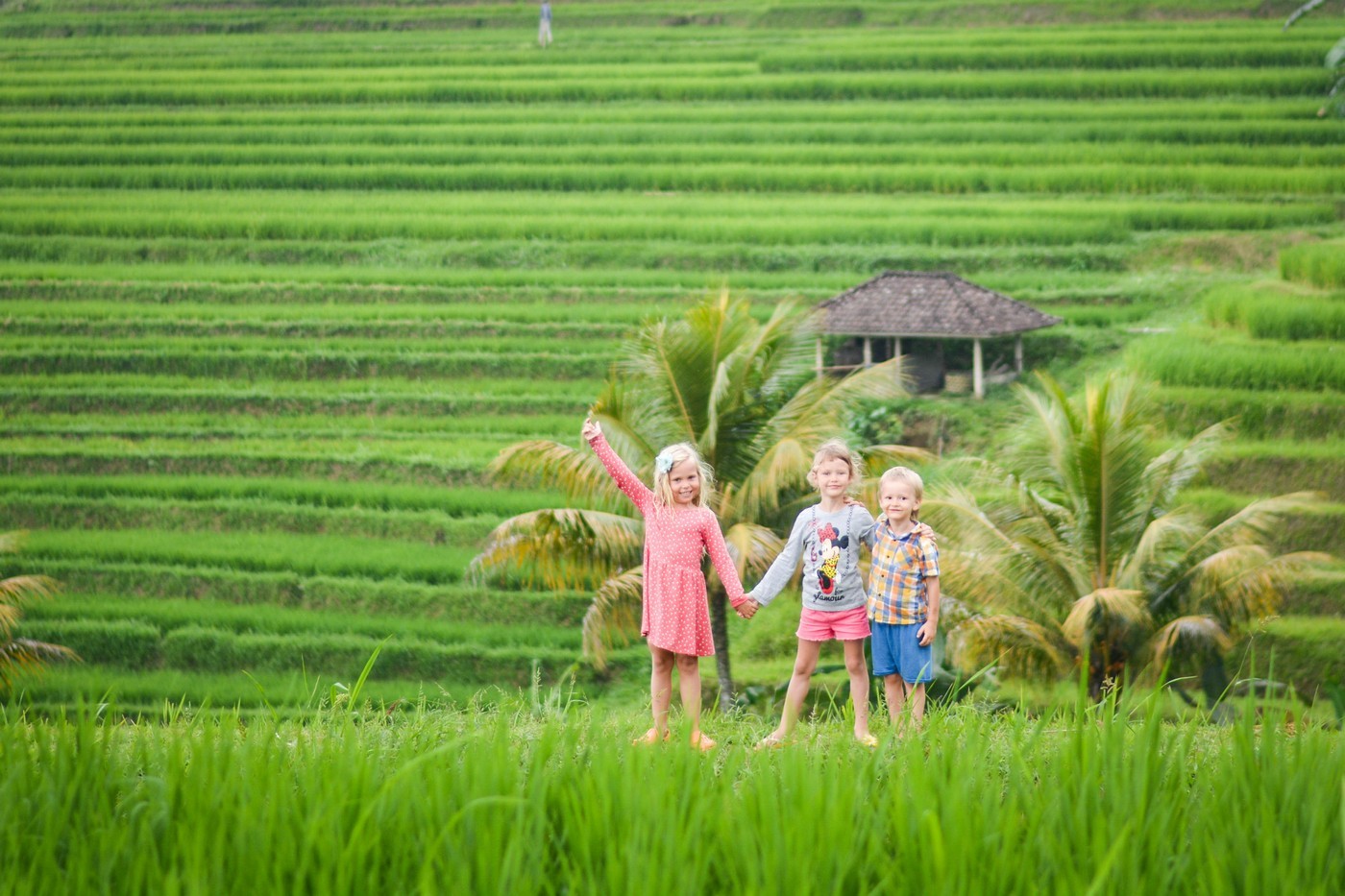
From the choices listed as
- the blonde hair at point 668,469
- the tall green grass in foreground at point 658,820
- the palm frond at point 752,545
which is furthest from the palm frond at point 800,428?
the tall green grass in foreground at point 658,820

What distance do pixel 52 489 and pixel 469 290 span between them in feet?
12.4

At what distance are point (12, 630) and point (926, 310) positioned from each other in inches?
248

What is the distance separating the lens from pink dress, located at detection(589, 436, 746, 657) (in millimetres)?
2977

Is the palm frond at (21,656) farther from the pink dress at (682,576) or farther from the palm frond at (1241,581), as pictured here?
the palm frond at (1241,581)

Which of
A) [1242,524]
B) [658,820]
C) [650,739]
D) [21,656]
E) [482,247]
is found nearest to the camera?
[658,820]

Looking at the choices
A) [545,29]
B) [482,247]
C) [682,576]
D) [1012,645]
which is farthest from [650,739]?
[545,29]

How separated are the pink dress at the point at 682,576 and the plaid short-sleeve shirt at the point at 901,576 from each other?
1.18ft

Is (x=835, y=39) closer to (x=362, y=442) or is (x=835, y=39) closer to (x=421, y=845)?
(x=362, y=442)

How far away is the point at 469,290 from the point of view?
10.9 metres

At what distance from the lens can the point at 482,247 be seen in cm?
1127

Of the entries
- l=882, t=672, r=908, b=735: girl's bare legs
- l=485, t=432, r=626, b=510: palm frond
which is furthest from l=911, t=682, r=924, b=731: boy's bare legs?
l=485, t=432, r=626, b=510: palm frond

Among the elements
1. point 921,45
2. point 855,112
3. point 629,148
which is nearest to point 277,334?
point 629,148

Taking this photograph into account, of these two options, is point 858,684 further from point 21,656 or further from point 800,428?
point 21,656

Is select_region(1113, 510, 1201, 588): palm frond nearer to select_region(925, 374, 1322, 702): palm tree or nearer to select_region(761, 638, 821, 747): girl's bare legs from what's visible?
select_region(925, 374, 1322, 702): palm tree
